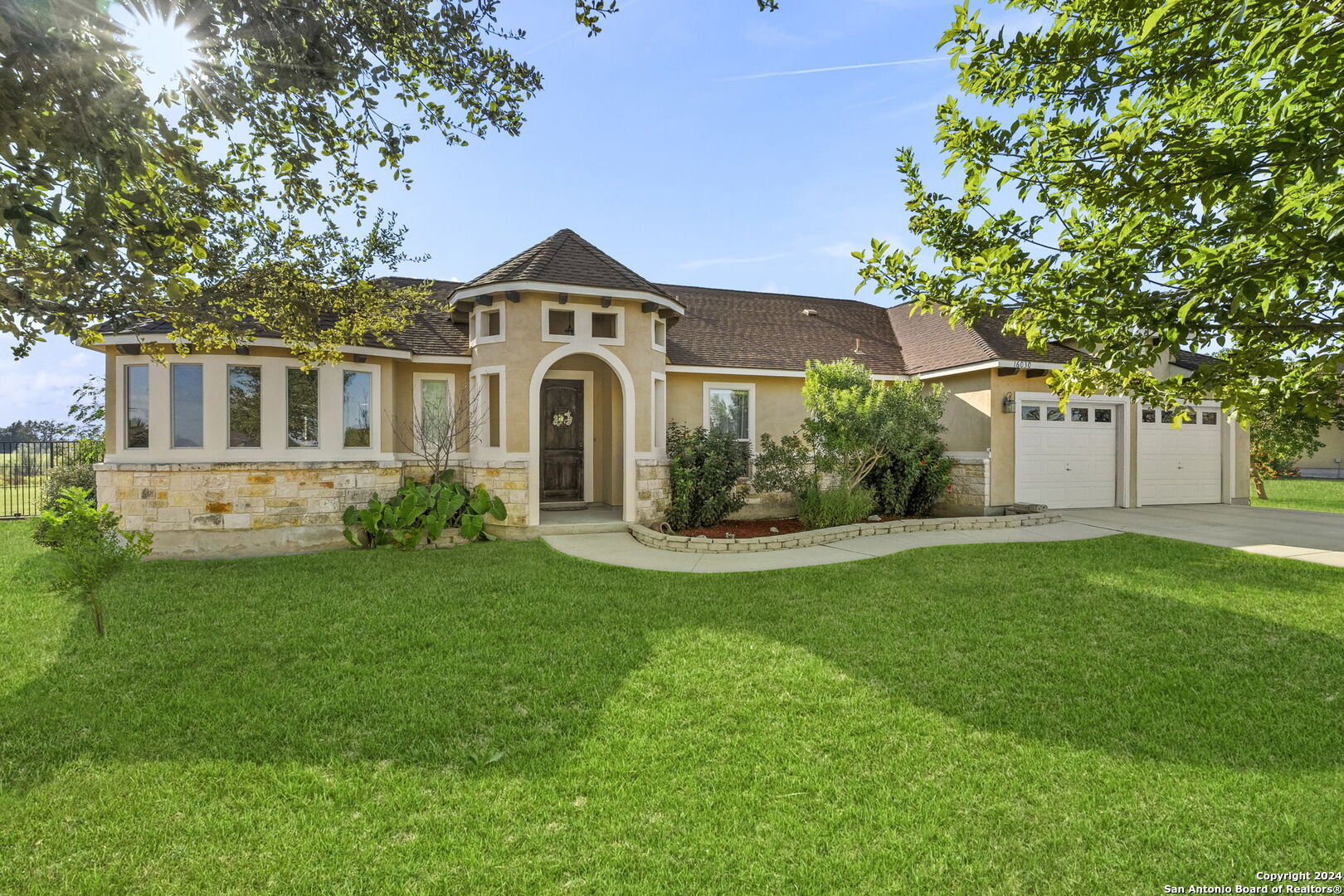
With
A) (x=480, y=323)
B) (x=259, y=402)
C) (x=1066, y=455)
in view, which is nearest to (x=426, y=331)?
(x=480, y=323)

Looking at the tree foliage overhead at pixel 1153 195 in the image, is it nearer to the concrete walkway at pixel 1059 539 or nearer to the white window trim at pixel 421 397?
the concrete walkway at pixel 1059 539

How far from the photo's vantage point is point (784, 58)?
709 centimetres

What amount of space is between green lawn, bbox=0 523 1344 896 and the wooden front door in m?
6.70

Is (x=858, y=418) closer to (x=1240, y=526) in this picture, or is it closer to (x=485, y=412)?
(x=485, y=412)

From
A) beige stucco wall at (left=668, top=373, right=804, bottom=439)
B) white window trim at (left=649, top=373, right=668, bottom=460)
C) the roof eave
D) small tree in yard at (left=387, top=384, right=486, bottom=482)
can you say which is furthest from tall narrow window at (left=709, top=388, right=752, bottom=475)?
small tree in yard at (left=387, top=384, right=486, bottom=482)

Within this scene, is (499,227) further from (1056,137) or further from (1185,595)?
(1185,595)

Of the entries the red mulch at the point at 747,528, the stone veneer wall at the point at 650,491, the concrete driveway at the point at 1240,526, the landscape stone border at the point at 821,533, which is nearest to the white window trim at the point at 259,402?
the stone veneer wall at the point at 650,491

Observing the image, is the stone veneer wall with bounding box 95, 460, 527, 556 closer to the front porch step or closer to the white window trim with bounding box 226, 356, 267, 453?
the front porch step

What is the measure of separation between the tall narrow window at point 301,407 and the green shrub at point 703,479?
21.2ft

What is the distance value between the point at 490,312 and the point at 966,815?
10.8m

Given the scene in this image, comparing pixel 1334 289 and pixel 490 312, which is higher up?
pixel 490 312

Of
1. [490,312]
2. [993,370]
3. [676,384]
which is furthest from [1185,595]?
[490,312]

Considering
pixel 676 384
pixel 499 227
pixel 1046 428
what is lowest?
pixel 1046 428

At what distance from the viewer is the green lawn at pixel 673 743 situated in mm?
2879
